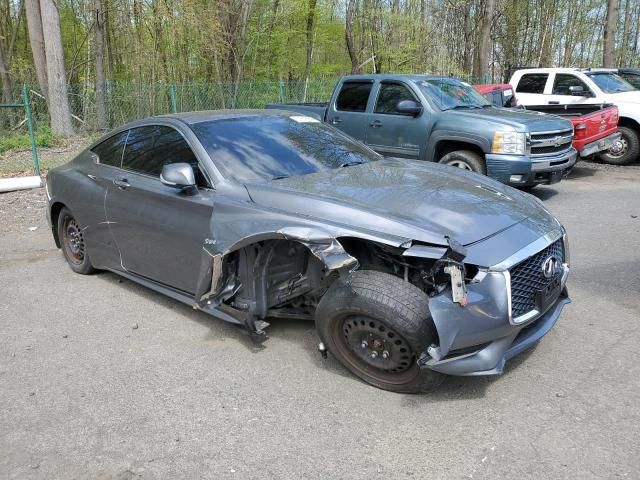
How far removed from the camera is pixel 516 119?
8.09 meters

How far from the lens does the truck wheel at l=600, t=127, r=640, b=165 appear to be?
1144cm

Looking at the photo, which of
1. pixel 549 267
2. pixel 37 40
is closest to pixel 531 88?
pixel 549 267

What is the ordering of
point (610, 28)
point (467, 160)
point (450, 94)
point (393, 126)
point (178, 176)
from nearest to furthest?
point (178, 176) < point (467, 160) < point (393, 126) < point (450, 94) < point (610, 28)

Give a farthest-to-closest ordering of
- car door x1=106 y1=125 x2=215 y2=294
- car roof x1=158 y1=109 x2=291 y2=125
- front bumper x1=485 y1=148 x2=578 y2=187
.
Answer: front bumper x1=485 y1=148 x2=578 y2=187
car roof x1=158 y1=109 x2=291 y2=125
car door x1=106 y1=125 x2=215 y2=294

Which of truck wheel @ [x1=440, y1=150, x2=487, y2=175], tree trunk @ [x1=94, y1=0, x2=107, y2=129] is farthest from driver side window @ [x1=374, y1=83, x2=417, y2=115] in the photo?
tree trunk @ [x1=94, y1=0, x2=107, y2=129]

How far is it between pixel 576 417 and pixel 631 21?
127 feet

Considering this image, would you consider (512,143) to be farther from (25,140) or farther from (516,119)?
(25,140)

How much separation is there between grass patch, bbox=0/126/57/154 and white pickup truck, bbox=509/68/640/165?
11.4 metres

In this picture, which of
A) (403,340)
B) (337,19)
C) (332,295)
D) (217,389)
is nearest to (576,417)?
(403,340)

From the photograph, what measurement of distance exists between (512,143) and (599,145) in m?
3.28

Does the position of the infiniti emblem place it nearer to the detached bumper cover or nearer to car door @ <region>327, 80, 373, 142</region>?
the detached bumper cover

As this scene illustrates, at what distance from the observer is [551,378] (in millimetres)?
3430

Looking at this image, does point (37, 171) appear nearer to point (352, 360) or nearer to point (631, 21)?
point (352, 360)

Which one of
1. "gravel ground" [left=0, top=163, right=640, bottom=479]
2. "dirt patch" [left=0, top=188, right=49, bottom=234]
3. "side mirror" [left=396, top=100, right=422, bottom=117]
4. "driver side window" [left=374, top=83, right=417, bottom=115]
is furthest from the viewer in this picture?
"driver side window" [left=374, top=83, right=417, bottom=115]
